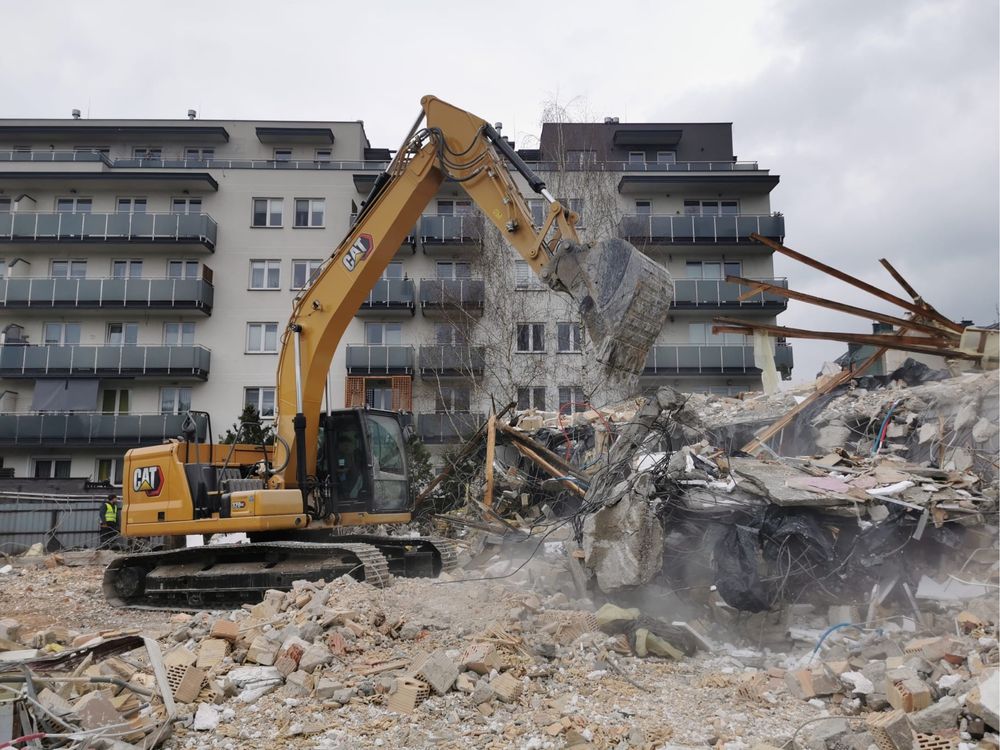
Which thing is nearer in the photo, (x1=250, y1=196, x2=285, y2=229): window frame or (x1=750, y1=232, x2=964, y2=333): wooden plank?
(x1=750, y1=232, x2=964, y2=333): wooden plank

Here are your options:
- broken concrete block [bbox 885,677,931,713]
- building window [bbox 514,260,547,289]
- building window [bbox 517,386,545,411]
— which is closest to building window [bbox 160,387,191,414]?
building window [bbox 517,386,545,411]

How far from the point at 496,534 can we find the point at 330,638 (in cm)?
564

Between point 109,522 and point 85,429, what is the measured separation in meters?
10.9

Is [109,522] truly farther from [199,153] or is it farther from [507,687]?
[199,153]

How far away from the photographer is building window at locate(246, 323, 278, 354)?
1095 inches

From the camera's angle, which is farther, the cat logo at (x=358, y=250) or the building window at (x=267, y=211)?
the building window at (x=267, y=211)

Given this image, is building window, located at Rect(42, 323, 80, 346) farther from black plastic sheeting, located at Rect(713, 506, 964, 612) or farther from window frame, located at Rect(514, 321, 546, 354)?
black plastic sheeting, located at Rect(713, 506, 964, 612)

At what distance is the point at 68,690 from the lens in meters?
5.20

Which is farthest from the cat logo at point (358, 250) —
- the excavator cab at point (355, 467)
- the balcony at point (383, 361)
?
the balcony at point (383, 361)

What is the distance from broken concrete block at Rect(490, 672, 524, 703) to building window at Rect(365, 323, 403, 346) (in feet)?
74.5

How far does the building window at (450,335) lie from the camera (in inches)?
953

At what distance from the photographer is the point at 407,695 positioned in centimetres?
525

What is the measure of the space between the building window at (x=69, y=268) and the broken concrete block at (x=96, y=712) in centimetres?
2716

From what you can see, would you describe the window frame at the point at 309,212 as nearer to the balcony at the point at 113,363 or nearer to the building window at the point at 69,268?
the balcony at the point at 113,363
